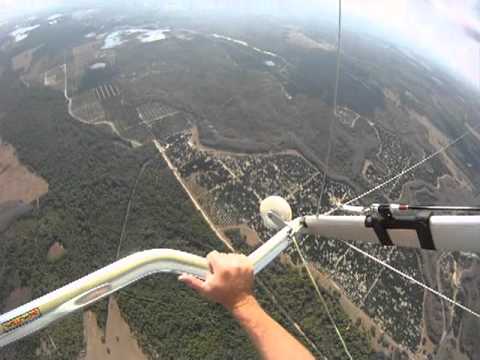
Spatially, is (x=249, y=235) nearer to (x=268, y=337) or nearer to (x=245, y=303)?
(x=245, y=303)

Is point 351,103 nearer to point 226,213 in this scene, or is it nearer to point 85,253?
point 226,213

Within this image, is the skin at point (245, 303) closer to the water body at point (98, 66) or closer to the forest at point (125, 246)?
the forest at point (125, 246)

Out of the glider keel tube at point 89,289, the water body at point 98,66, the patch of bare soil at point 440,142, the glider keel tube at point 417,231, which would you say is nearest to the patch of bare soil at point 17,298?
the glider keel tube at point 417,231

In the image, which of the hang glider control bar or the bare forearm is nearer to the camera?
the bare forearm

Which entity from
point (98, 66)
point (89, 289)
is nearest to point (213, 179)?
point (89, 289)

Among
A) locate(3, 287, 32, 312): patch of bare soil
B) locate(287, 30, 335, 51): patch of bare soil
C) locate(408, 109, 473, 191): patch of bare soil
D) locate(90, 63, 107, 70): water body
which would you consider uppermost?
locate(90, 63, 107, 70): water body

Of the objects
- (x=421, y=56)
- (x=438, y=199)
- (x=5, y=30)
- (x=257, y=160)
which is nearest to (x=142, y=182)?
(x=257, y=160)

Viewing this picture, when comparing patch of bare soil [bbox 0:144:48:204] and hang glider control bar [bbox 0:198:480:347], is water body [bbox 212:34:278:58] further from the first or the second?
hang glider control bar [bbox 0:198:480:347]

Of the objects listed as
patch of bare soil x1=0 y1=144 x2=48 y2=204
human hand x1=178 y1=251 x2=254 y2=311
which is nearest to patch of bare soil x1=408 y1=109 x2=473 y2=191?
patch of bare soil x1=0 y1=144 x2=48 y2=204
